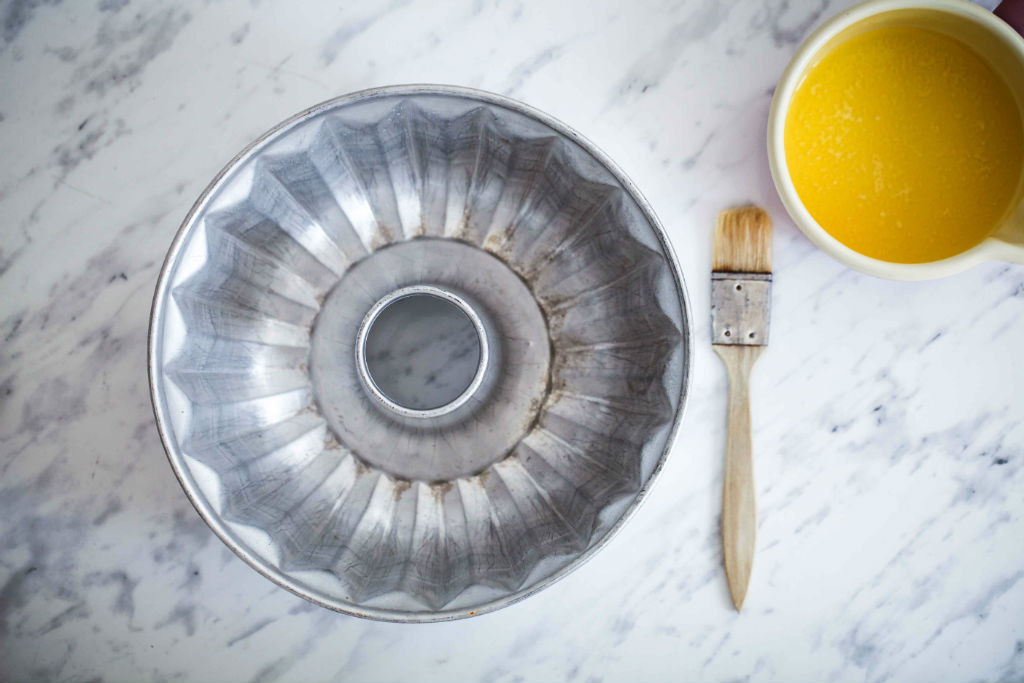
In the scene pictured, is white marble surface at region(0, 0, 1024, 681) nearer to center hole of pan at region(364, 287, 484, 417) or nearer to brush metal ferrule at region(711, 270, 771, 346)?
brush metal ferrule at region(711, 270, 771, 346)

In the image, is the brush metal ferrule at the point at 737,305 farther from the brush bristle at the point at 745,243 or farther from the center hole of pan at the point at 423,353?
the center hole of pan at the point at 423,353

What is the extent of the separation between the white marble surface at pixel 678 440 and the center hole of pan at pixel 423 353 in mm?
213

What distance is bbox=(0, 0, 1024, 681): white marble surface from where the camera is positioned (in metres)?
0.66

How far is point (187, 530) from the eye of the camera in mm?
673

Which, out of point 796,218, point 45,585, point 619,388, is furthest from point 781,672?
point 45,585

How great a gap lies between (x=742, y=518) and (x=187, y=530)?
0.53 m

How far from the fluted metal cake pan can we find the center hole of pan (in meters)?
0.02

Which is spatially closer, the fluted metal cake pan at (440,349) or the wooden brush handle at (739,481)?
the fluted metal cake pan at (440,349)

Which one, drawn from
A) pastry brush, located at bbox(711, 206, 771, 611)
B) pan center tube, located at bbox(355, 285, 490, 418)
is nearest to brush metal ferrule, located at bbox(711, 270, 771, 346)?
pastry brush, located at bbox(711, 206, 771, 611)

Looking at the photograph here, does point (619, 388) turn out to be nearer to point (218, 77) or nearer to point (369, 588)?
point (369, 588)

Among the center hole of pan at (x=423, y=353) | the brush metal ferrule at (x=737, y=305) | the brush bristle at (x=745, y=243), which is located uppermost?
the brush bristle at (x=745, y=243)

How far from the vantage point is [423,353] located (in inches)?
26.4

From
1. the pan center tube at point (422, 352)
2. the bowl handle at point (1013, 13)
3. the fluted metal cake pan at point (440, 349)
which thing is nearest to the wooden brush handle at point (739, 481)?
the fluted metal cake pan at point (440, 349)

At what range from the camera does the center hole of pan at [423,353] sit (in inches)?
26.3
